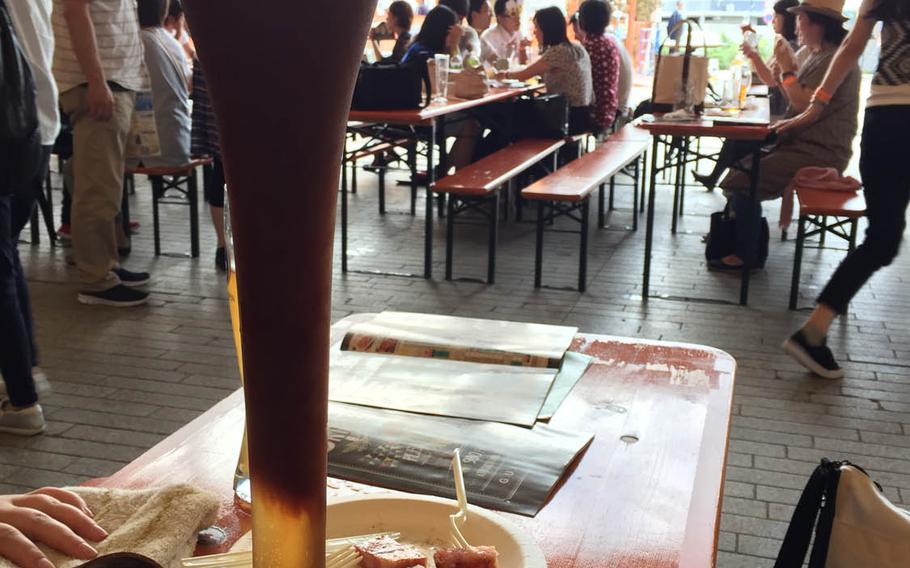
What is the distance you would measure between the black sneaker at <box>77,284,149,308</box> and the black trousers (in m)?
2.81

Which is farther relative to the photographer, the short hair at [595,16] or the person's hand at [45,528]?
the short hair at [595,16]

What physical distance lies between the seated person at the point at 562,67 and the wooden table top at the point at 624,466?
5.04 metres

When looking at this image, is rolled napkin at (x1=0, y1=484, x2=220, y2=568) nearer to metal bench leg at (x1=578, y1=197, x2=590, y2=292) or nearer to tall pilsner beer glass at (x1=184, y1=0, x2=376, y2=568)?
tall pilsner beer glass at (x1=184, y1=0, x2=376, y2=568)

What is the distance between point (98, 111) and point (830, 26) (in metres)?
3.48

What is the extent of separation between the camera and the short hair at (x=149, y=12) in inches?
174

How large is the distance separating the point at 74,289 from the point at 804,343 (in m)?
3.12

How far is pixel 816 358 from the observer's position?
11.1 feet

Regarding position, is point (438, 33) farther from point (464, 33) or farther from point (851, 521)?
point (851, 521)

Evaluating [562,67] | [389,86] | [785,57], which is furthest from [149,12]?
[785,57]

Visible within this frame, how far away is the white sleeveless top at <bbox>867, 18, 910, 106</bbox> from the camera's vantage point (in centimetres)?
317

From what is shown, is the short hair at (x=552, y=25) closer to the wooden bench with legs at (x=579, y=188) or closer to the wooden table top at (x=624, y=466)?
the wooden bench with legs at (x=579, y=188)

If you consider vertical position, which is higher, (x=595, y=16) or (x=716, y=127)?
(x=595, y=16)

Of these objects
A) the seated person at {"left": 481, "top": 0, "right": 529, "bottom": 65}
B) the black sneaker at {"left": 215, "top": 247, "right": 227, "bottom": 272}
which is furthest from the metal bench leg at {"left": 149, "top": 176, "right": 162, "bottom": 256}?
the seated person at {"left": 481, "top": 0, "right": 529, "bottom": 65}

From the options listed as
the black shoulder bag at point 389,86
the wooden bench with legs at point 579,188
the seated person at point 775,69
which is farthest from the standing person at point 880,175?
the black shoulder bag at point 389,86
